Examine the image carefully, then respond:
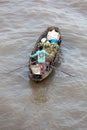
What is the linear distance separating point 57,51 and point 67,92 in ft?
7.75

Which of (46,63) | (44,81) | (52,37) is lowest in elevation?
(44,81)

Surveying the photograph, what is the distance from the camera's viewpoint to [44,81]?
1393 centimetres

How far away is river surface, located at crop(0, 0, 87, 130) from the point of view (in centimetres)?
1187

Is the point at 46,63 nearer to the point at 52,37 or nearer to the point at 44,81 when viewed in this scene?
the point at 44,81

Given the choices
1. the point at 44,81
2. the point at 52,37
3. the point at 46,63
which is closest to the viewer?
the point at 44,81

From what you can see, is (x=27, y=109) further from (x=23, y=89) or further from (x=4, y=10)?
(x=4, y=10)

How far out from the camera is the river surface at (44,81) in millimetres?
11867

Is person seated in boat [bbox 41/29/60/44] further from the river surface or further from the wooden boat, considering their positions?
the river surface

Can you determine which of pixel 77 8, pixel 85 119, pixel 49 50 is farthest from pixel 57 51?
pixel 77 8

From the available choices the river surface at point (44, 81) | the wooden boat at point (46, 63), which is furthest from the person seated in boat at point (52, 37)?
the river surface at point (44, 81)

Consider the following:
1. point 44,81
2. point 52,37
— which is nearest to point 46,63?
point 44,81

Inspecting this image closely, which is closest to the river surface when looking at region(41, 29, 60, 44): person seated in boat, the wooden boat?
the wooden boat

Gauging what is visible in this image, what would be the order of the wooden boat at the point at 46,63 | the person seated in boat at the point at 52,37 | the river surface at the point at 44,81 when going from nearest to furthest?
the river surface at the point at 44,81 → the wooden boat at the point at 46,63 → the person seated in boat at the point at 52,37

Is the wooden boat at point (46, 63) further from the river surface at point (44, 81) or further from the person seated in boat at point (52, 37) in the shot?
the river surface at point (44, 81)
